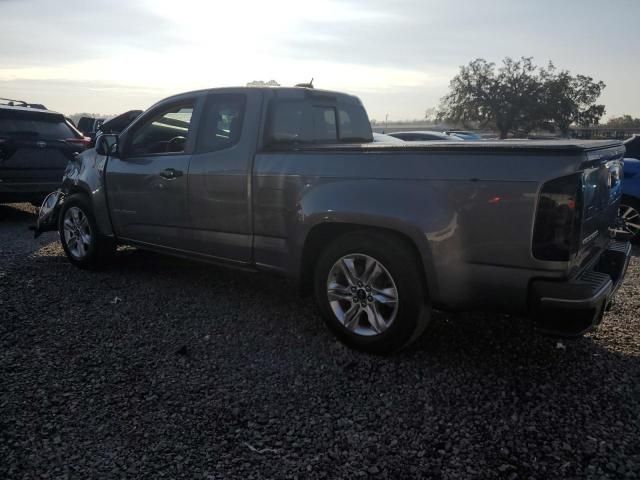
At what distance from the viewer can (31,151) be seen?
7.96m

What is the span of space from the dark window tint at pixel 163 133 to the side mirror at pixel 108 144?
21 centimetres

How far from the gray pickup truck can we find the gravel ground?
1.42 ft

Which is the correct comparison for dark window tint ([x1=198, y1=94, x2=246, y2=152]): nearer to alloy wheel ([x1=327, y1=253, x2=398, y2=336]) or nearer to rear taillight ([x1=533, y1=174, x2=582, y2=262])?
alloy wheel ([x1=327, y1=253, x2=398, y2=336])

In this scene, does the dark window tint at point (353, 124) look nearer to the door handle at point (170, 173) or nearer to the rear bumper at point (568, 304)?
the door handle at point (170, 173)

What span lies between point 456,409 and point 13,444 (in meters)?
2.26

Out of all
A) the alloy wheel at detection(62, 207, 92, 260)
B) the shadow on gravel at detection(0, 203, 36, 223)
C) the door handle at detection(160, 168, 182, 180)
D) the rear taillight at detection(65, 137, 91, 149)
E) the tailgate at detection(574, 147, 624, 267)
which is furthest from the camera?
the shadow on gravel at detection(0, 203, 36, 223)

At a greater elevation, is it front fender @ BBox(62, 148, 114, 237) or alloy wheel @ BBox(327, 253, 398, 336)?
front fender @ BBox(62, 148, 114, 237)

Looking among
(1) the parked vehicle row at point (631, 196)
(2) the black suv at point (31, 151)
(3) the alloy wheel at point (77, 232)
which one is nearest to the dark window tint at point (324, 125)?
(3) the alloy wheel at point (77, 232)

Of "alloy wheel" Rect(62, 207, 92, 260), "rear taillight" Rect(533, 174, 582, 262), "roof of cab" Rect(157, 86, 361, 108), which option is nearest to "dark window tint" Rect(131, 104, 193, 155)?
"roof of cab" Rect(157, 86, 361, 108)

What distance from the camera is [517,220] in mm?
2748

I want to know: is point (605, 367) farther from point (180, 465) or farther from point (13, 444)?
point (13, 444)

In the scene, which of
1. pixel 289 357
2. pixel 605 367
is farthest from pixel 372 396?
pixel 605 367

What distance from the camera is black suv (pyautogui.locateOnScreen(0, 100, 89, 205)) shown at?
775 cm

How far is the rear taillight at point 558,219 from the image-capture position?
8.71 feet
